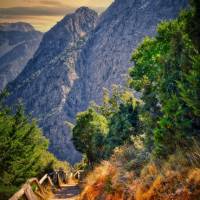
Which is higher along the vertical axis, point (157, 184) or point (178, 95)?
point (178, 95)

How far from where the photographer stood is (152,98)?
18266 millimetres

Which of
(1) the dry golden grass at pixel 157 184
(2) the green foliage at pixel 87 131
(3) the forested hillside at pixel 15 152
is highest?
(1) the dry golden grass at pixel 157 184

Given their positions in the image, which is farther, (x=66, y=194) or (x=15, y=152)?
(x=15, y=152)

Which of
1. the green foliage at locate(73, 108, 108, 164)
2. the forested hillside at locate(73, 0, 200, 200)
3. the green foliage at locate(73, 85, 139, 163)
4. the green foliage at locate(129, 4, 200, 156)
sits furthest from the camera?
the green foliage at locate(73, 108, 108, 164)

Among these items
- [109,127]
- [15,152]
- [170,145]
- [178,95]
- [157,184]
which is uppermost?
[178,95]

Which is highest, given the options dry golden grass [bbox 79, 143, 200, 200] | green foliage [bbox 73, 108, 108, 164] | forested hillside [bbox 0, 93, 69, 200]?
dry golden grass [bbox 79, 143, 200, 200]

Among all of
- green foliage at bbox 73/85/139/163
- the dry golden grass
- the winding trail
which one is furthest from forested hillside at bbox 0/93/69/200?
the dry golden grass

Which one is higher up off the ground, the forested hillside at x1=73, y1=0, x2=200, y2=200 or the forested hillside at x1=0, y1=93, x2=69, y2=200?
the forested hillside at x1=73, y1=0, x2=200, y2=200

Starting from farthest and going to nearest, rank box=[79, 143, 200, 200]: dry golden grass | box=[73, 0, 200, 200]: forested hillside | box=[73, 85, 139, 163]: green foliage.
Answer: box=[73, 85, 139, 163]: green foliage → box=[73, 0, 200, 200]: forested hillside → box=[79, 143, 200, 200]: dry golden grass

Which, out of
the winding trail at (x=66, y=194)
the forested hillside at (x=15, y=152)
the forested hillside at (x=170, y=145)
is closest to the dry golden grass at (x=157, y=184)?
the forested hillside at (x=170, y=145)

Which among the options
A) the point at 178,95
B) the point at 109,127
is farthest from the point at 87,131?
the point at 178,95

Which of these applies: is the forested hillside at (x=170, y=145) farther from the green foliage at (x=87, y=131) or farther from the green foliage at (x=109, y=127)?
the green foliage at (x=87, y=131)

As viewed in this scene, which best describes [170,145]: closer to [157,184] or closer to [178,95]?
[178,95]

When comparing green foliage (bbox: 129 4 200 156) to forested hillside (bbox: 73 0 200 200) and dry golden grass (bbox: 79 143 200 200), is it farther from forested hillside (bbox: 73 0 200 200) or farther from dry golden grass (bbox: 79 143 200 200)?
dry golden grass (bbox: 79 143 200 200)
